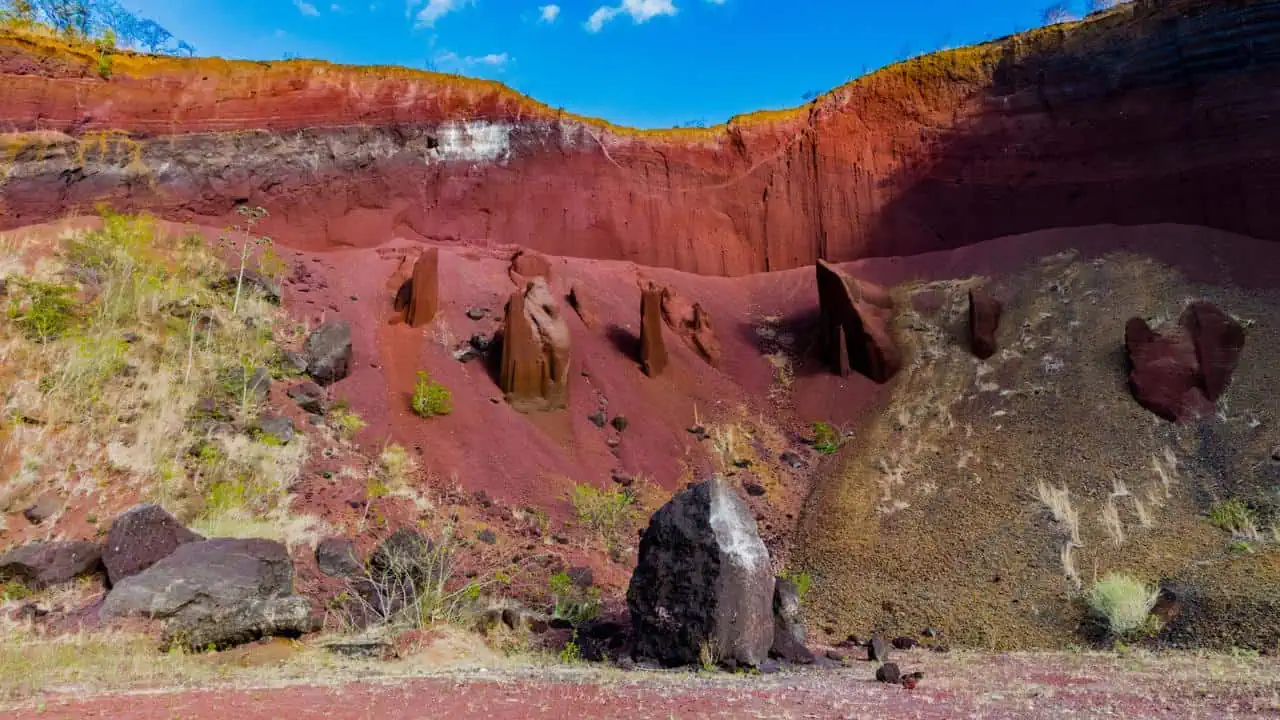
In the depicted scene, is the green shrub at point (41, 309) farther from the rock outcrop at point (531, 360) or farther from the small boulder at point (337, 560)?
the rock outcrop at point (531, 360)

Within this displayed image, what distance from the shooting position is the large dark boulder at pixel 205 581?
858 centimetres

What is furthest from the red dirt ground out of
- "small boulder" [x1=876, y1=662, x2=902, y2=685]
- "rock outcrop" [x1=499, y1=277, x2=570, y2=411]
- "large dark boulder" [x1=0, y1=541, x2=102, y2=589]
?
"rock outcrop" [x1=499, y1=277, x2=570, y2=411]

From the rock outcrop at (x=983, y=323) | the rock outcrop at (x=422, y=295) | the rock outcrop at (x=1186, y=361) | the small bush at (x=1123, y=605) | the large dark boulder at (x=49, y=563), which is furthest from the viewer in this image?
the rock outcrop at (x=983, y=323)

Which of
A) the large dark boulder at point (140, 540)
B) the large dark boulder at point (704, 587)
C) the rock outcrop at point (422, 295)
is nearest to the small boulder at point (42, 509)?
the large dark boulder at point (140, 540)

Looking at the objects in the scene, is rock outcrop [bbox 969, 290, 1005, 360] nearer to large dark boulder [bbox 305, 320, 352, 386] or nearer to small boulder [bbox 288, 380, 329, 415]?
large dark boulder [bbox 305, 320, 352, 386]

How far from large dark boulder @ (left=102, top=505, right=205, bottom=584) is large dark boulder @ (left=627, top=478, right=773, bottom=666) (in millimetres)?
5895

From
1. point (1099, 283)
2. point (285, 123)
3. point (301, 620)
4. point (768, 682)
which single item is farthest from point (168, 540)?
point (1099, 283)

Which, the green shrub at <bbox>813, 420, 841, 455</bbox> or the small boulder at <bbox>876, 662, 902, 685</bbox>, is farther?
the green shrub at <bbox>813, 420, 841, 455</bbox>

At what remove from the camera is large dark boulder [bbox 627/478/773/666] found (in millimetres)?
8562

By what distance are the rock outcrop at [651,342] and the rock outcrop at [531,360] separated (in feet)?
8.97

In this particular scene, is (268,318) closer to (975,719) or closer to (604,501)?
(604,501)

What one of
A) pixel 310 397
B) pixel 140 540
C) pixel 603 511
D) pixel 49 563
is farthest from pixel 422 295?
pixel 49 563

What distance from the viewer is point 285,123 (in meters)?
20.3

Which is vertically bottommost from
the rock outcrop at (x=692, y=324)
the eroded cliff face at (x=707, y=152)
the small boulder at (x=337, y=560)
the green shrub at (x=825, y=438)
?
the small boulder at (x=337, y=560)
